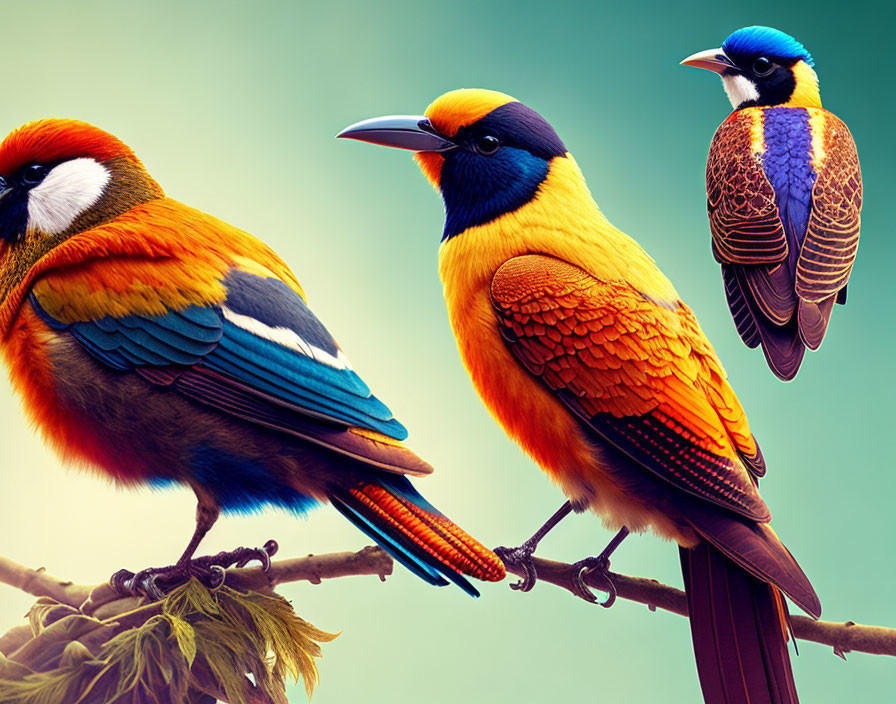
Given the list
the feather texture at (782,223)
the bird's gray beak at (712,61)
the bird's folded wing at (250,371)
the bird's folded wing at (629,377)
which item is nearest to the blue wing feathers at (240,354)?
the bird's folded wing at (250,371)

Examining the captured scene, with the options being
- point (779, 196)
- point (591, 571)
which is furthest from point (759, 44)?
point (591, 571)

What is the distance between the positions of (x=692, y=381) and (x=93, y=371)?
71 centimetres

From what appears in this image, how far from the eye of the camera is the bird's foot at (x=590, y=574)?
123 centimetres

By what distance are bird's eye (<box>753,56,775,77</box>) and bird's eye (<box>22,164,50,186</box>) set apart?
1029 mm

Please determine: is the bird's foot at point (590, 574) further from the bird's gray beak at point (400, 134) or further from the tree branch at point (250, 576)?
the bird's gray beak at point (400, 134)

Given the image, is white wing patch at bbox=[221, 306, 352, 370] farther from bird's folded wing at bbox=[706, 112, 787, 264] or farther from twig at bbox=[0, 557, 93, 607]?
bird's folded wing at bbox=[706, 112, 787, 264]

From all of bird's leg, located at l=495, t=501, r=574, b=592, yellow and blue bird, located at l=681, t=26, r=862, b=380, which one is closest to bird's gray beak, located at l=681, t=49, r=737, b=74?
yellow and blue bird, located at l=681, t=26, r=862, b=380

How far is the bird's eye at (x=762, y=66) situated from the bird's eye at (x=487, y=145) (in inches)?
19.2

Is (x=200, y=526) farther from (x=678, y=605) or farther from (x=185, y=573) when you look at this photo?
(x=678, y=605)

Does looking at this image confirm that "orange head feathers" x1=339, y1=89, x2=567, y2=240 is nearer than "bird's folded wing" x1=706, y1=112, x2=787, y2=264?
Yes

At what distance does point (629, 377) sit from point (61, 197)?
2.34 feet

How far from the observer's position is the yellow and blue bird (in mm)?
1359

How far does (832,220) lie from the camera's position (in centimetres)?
142

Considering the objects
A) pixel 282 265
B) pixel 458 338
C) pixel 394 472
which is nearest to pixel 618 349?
pixel 458 338
